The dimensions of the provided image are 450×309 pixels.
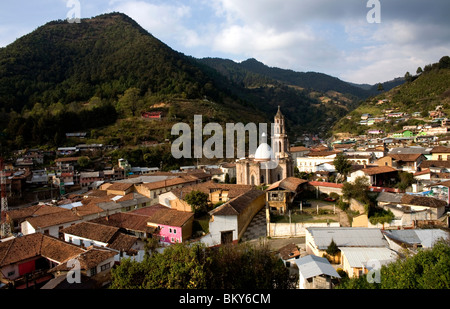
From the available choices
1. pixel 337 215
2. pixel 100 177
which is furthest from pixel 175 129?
pixel 337 215

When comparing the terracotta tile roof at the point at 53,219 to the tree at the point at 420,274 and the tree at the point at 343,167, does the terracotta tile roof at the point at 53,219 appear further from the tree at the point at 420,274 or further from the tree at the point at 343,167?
the tree at the point at 343,167

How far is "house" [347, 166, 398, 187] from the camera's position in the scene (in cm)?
2462

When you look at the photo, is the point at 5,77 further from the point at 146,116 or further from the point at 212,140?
the point at 212,140

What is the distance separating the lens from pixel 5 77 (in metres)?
68.0

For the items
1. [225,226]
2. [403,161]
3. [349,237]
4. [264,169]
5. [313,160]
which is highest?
[403,161]

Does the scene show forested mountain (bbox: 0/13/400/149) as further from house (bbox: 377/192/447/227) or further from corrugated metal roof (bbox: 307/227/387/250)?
corrugated metal roof (bbox: 307/227/387/250)

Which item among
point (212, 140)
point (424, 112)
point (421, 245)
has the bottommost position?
point (421, 245)

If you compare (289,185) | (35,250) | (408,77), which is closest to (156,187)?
(289,185)

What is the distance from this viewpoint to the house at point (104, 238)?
15.9 metres

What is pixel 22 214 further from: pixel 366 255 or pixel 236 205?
pixel 366 255

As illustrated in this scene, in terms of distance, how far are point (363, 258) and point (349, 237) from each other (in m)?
1.99

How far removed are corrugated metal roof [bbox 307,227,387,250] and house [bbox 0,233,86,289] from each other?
38.4 feet

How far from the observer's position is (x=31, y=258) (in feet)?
48.9
